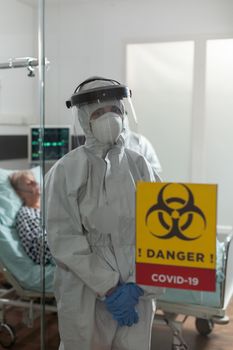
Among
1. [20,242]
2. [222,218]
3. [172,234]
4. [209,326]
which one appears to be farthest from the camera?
[20,242]

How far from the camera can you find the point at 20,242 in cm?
219

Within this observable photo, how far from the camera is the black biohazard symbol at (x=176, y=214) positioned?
1104 millimetres

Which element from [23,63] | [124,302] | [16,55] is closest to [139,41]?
[23,63]

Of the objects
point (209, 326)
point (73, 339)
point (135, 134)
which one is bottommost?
point (209, 326)

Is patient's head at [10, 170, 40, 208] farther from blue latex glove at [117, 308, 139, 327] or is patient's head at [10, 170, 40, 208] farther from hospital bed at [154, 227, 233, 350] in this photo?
blue latex glove at [117, 308, 139, 327]

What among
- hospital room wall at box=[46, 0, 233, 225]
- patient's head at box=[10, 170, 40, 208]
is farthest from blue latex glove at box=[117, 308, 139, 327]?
patient's head at box=[10, 170, 40, 208]

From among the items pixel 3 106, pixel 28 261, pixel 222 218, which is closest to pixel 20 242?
pixel 28 261

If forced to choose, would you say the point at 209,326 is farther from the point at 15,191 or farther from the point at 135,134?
the point at 15,191

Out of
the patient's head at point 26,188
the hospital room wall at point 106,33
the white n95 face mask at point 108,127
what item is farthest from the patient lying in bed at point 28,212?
the white n95 face mask at point 108,127

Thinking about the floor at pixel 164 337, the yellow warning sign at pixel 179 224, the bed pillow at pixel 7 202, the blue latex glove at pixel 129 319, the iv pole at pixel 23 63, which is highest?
the iv pole at pixel 23 63

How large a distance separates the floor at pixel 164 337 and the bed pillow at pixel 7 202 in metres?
0.52

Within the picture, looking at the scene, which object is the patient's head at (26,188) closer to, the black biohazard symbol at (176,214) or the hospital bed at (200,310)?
the hospital bed at (200,310)

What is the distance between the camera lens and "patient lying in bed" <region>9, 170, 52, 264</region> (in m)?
2.16

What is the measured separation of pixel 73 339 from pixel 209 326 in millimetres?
693
